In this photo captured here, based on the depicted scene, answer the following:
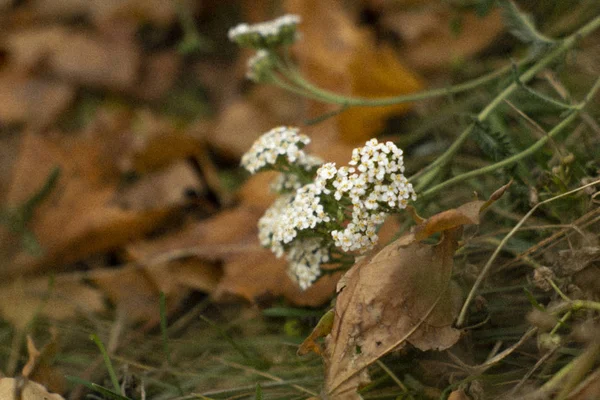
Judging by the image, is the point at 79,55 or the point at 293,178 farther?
the point at 79,55

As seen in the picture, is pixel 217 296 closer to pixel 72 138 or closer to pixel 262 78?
pixel 262 78

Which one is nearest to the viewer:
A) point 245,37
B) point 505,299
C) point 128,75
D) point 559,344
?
point 559,344

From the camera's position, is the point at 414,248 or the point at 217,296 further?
the point at 217,296

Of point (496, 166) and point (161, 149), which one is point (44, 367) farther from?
point (496, 166)

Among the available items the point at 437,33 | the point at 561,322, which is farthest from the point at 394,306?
the point at 437,33

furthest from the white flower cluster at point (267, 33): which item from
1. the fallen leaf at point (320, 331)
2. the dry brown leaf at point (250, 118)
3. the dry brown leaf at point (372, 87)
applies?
the fallen leaf at point (320, 331)

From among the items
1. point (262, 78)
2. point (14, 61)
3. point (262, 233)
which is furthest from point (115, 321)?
point (14, 61)

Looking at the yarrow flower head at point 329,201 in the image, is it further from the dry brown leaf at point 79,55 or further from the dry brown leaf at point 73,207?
the dry brown leaf at point 79,55
